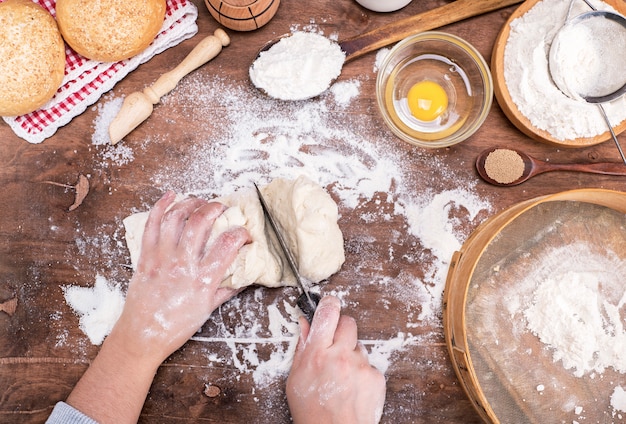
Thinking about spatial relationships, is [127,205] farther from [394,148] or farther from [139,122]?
[394,148]

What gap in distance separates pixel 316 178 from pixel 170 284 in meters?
0.42

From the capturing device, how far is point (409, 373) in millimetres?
1295

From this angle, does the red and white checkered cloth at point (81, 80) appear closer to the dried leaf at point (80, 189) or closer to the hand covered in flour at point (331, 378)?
the dried leaf at point (80, 189)

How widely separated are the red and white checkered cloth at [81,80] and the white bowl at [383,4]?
0.43 m

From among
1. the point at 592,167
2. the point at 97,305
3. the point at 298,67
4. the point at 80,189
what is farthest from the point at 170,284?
the point at 592,167

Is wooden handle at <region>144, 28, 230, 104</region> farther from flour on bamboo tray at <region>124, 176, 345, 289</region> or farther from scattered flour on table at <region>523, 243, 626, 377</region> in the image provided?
scattered flour on table at <region>523, 243, 626, 377</region>

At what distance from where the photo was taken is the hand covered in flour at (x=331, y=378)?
46.3 inches

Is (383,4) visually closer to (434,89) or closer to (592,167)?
(434,89)

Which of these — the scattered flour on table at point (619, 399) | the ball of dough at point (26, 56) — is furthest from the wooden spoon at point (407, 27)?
the scattered flour on table at point (619, 399)

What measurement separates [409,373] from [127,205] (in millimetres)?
794

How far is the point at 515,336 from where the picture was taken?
1.26 meters

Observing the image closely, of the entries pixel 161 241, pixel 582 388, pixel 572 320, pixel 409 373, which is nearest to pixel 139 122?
pixel 161 241

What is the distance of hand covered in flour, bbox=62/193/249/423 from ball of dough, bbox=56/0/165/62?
0.36 m

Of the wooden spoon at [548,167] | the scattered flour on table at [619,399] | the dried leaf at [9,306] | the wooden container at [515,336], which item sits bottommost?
the scattered flour on table at [619,399]
